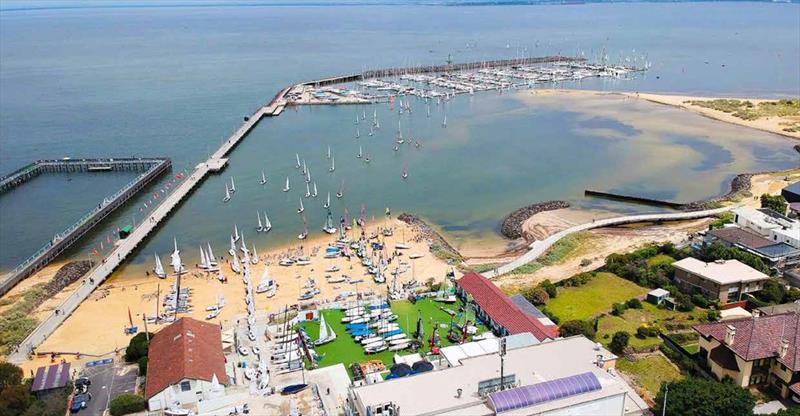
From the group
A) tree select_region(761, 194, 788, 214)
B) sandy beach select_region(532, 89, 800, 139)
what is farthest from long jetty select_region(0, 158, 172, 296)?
sandy beach select_region(532, 89, 800, 139)

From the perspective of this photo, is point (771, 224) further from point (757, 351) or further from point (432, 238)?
point (432, 238)

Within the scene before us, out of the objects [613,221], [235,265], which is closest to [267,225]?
[235,265]

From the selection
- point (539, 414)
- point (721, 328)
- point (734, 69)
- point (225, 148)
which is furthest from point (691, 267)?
point (734, 69)

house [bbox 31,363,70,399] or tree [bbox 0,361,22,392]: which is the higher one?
tree [bbox 0,361,22,392]

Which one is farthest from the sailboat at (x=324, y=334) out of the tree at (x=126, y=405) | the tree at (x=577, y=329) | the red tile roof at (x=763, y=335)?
the red tile roof at (x=763, y=335)

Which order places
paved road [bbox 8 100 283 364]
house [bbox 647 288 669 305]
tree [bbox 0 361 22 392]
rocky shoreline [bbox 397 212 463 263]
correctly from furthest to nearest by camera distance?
rocky shoreline [bbox 397 212 463 263]
house [bbox 647 288 669 305]
paved road [bbox 8 100 283 364]
tree [bbox 0 361 22 392]

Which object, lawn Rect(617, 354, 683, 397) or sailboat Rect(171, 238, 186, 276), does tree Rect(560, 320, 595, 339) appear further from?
sailboat Rect(171, 238, 186, 276)
